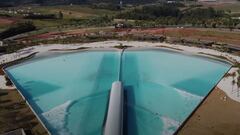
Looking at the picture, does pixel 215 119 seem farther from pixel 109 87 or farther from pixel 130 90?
pixel 109 87

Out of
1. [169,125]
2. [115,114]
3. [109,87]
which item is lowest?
[169,125]

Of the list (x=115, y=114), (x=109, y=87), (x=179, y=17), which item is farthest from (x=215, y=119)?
(x=179, y=17)

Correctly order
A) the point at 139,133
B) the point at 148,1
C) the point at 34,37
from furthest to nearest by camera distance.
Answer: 1. the point at 148,1
2. the point at 34,37
3. the point at 139,133

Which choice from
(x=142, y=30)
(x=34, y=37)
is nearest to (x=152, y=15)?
(x=142, y=30)

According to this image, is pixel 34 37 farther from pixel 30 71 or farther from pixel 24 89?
pixel 24 89

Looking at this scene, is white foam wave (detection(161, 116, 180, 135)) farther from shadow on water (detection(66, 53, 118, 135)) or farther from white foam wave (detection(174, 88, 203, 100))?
white foam wave (detection(174, 88, 203, 100))

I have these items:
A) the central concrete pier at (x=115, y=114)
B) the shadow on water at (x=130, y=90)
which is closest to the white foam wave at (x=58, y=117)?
the central concrete pier at (x=115, y=114)
